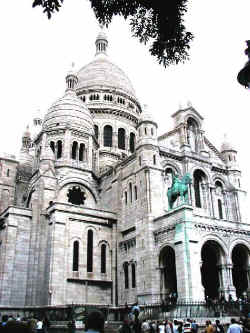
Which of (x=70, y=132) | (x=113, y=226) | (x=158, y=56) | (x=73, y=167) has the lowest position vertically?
(x=158, y=56)

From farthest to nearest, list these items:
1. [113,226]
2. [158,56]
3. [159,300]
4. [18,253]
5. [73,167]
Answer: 1. [73,167]
2. [113,226]
3. [18,253]
4. [159,300]
5. [158,56]

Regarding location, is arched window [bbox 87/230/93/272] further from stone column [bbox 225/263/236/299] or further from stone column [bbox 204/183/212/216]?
stone column [bbox 225/263/236/299]

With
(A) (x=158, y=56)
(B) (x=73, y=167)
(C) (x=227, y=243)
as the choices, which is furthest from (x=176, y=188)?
(A) (x=158, y=56)

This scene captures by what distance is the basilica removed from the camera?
32062 millimetres

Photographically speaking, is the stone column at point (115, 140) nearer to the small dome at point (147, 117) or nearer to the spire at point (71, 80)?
the spire at point (71, 80)

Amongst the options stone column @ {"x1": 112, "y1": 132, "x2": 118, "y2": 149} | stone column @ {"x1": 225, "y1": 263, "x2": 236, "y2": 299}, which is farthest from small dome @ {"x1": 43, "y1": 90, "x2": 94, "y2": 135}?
stone column @ {"x1": 225, "y1": 263, "x2": 236, "y2": 299}

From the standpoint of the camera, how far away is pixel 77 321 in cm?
2636

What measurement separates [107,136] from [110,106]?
4.96 metres

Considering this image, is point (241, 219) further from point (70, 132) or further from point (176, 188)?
point (70, 132)

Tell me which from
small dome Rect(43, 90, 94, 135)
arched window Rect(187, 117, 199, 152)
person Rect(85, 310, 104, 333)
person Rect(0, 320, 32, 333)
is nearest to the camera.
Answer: person Rect(0, 320, 32, 333)

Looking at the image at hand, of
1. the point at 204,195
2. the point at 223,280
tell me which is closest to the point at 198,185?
the point at 204,195

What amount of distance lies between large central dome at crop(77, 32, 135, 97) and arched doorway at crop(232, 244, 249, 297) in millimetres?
34288

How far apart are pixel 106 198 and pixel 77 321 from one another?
18.4 metres

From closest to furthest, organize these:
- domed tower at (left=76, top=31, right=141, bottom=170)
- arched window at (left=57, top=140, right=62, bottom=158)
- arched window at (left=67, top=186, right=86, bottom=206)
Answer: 1. arched window at (left=67, top=186, right=86, bottom=206)
2. arched window at (left=57, top=140, right=62, bottom=158)
3. domed tower at (left=76, top=31, right=141, bottom=170)
